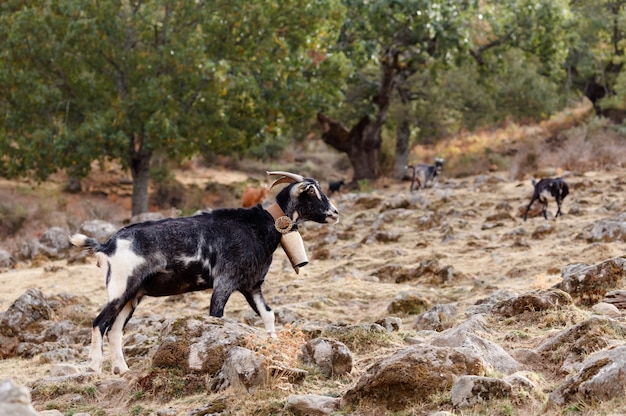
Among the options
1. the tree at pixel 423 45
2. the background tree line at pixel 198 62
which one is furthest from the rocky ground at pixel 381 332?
the tree at pixel 423 45

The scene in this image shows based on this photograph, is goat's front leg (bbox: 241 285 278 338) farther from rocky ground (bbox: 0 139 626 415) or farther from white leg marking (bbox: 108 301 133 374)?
white leg marking (bbox: 108 301 133 374)

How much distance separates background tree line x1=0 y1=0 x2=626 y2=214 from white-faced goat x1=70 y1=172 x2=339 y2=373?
13.4m

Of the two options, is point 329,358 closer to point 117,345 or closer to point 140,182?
point 117,345

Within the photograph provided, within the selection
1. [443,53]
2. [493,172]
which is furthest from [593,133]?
[443,53]

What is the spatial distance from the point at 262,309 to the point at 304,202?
1.26 m

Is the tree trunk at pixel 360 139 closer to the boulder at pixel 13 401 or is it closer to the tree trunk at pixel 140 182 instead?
the tree trunk at pixel 140 182

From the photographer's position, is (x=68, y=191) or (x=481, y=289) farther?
(x=68, y=191)

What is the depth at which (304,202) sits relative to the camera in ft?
27.4

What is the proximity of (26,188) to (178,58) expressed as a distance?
386 inches

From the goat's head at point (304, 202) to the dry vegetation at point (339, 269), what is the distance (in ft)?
4.20

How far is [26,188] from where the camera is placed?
93.2 ft

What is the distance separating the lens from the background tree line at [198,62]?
21.8 meters

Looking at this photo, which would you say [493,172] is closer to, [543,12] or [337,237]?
[543,12]

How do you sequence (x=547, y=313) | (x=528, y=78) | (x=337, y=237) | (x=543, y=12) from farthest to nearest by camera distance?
(x=528, y=78)
(x=543, y=12)
(x=337, y=237)
(x=547, y=313)
